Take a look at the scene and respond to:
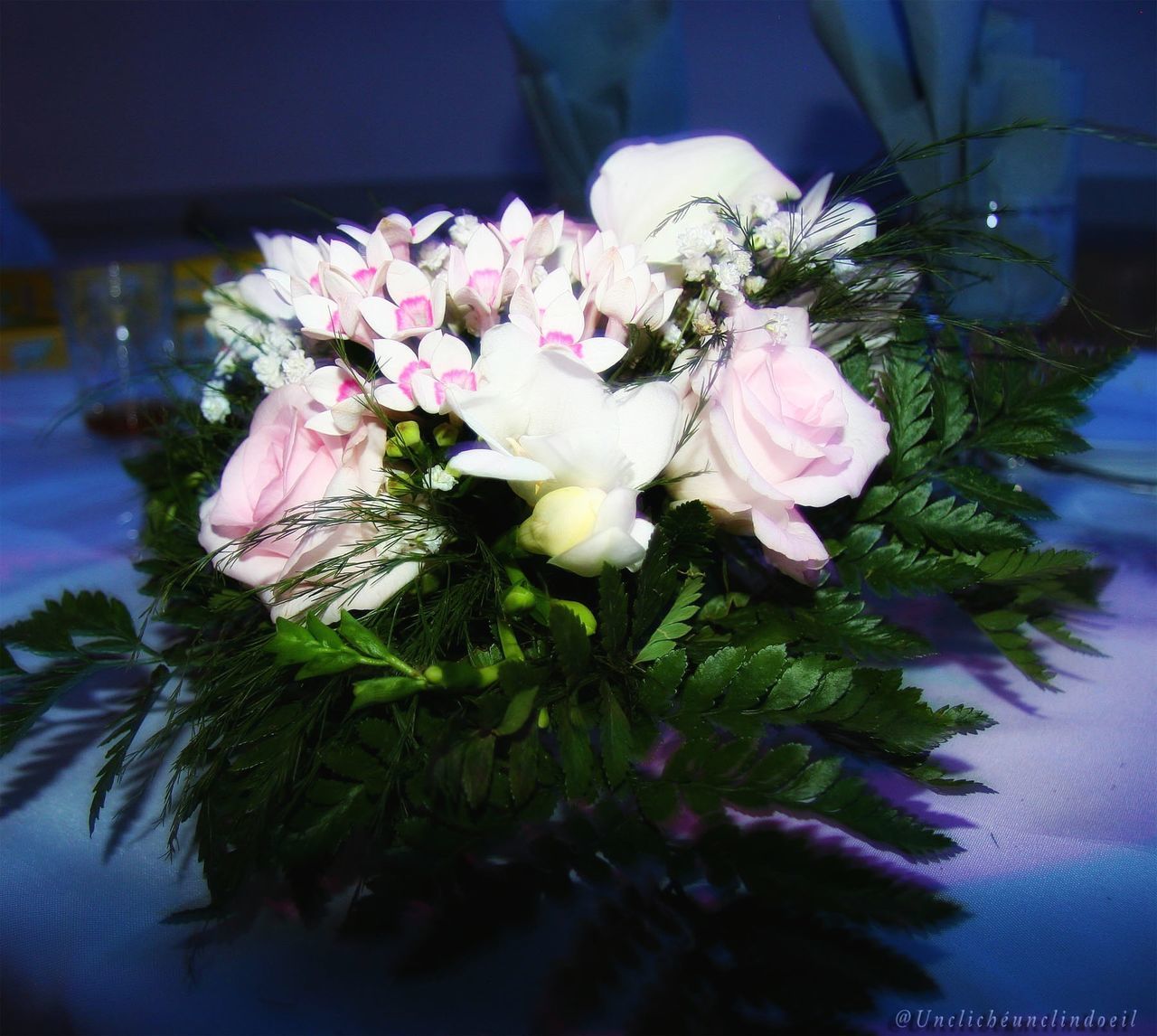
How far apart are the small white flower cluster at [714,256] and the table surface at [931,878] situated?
0.92 ft

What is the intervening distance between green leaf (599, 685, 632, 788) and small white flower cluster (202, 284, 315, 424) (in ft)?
0.80

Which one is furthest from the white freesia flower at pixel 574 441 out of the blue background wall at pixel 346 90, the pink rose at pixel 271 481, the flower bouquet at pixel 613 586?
the blue background wall at pixel 346 90

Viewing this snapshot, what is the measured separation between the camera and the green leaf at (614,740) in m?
0.36

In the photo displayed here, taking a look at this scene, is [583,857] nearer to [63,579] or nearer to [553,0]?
[63,579]

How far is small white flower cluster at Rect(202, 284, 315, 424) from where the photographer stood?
1.61 feet

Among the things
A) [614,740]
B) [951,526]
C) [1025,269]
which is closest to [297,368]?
[614,740]

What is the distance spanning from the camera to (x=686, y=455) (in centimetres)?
42

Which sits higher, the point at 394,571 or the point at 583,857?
the point at 394,571

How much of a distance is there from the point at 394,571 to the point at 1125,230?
1.36 meters

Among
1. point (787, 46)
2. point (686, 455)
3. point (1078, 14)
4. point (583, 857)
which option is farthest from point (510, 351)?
point (1078, 14)

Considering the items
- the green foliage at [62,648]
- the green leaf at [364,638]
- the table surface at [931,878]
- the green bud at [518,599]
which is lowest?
the table surface at [931,878]

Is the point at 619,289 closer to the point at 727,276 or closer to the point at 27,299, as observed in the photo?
the point at 727,276

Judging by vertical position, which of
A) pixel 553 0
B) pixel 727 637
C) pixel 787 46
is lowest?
pixel 727 637

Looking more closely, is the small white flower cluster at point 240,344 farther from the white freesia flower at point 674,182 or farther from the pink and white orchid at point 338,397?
the white freesia flower at point 674,182
